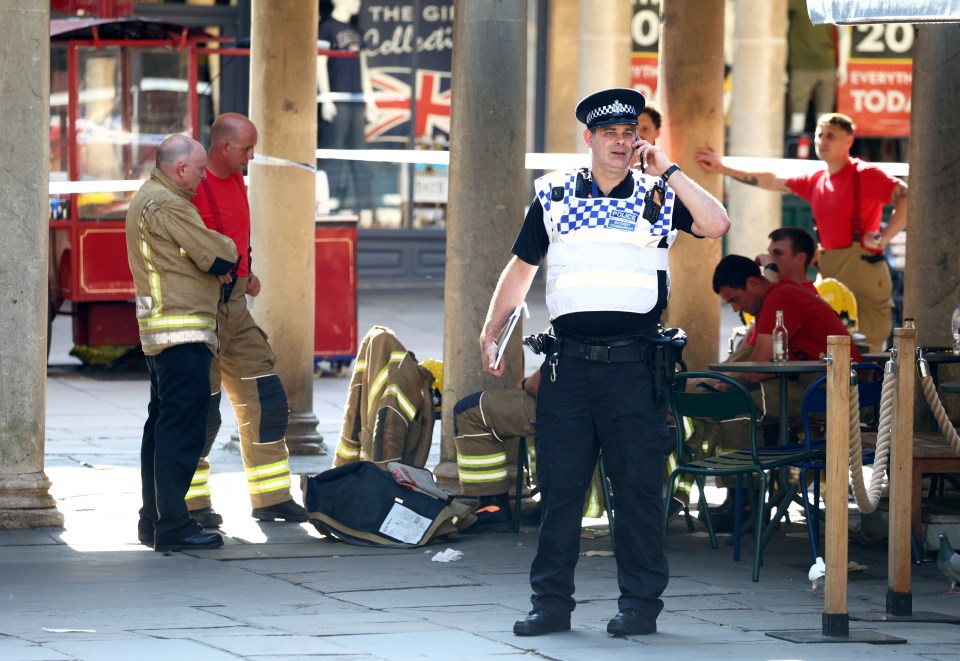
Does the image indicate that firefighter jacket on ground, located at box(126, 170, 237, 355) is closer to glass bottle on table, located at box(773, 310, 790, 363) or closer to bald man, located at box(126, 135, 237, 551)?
bald man, located at box(126, 135, 237, 551)

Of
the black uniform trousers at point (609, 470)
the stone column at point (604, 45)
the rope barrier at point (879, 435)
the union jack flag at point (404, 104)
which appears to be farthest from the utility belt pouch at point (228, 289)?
the union jack flag at point (404, 104)

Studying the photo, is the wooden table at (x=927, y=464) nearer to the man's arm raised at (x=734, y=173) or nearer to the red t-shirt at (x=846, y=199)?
the red t-shirt at (x=846, y=199)

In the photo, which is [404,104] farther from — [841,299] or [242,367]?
[242,367]

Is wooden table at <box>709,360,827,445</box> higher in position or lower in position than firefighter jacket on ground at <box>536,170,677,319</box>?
lower

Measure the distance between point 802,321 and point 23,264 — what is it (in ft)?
12.2

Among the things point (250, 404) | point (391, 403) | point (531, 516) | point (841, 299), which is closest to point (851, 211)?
point (841, 299)

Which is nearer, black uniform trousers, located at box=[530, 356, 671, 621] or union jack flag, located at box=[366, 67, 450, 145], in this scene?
black uniform trousers, located at box=[530, 356, 671, 621]

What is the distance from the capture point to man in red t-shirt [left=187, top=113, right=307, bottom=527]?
28.9 ft

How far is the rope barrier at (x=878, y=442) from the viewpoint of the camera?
6859 millimetres

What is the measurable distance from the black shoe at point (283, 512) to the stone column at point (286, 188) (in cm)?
208

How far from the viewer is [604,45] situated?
1927cm

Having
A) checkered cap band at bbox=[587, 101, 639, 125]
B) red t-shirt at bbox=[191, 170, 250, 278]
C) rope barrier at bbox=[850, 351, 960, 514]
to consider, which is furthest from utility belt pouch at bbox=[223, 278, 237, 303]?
rope barrier at bbox=[850, 351, 960, 514]

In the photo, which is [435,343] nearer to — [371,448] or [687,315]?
[687,315]

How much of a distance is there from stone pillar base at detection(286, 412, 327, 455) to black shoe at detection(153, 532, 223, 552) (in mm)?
2829
